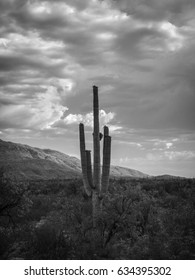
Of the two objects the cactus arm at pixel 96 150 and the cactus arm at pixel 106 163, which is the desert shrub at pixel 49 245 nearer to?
the cactus arm at pixel 96 150

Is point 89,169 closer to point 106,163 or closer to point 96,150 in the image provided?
point 106,163

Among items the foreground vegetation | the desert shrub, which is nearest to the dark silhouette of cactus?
the foreground vegetation

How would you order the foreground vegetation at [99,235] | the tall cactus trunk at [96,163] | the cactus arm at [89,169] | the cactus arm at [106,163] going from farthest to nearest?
the cactus arm at [89,169], the cactus arm at [106,163], the tall cactus trunk at [96,163], the foreground vegetation at [99,235]

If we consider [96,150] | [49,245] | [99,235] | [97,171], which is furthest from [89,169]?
[49,245]

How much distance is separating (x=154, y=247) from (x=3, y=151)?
183 meters

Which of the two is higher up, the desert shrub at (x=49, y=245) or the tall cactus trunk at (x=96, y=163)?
the tall cactus trunk at (x=96, y=163)

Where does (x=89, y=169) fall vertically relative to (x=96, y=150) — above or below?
below

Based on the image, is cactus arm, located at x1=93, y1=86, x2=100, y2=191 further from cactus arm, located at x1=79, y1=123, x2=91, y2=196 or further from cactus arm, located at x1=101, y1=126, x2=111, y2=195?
cactus arm, located at x1=79, y1=123, x2=91, y2=196

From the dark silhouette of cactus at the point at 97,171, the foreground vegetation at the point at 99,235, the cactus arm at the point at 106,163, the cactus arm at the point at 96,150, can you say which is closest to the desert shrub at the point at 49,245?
the foreground vegetation at the point at 99,235

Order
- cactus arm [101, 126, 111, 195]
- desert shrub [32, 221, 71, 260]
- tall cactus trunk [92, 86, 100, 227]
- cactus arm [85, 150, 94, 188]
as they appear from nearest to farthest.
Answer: desert shrub [32, 221, 71, 260] → tall cactus trunk [92, 86, 100, 227] → cactus arm [101, 126, 111, 195] → cactus arm [85, 150, 94, 188]

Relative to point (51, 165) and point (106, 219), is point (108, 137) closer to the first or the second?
point (106, 219)

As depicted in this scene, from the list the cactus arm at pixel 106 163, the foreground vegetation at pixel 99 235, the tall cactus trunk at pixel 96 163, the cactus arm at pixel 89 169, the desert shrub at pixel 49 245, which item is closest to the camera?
the desert shrub at pixel 49 245
